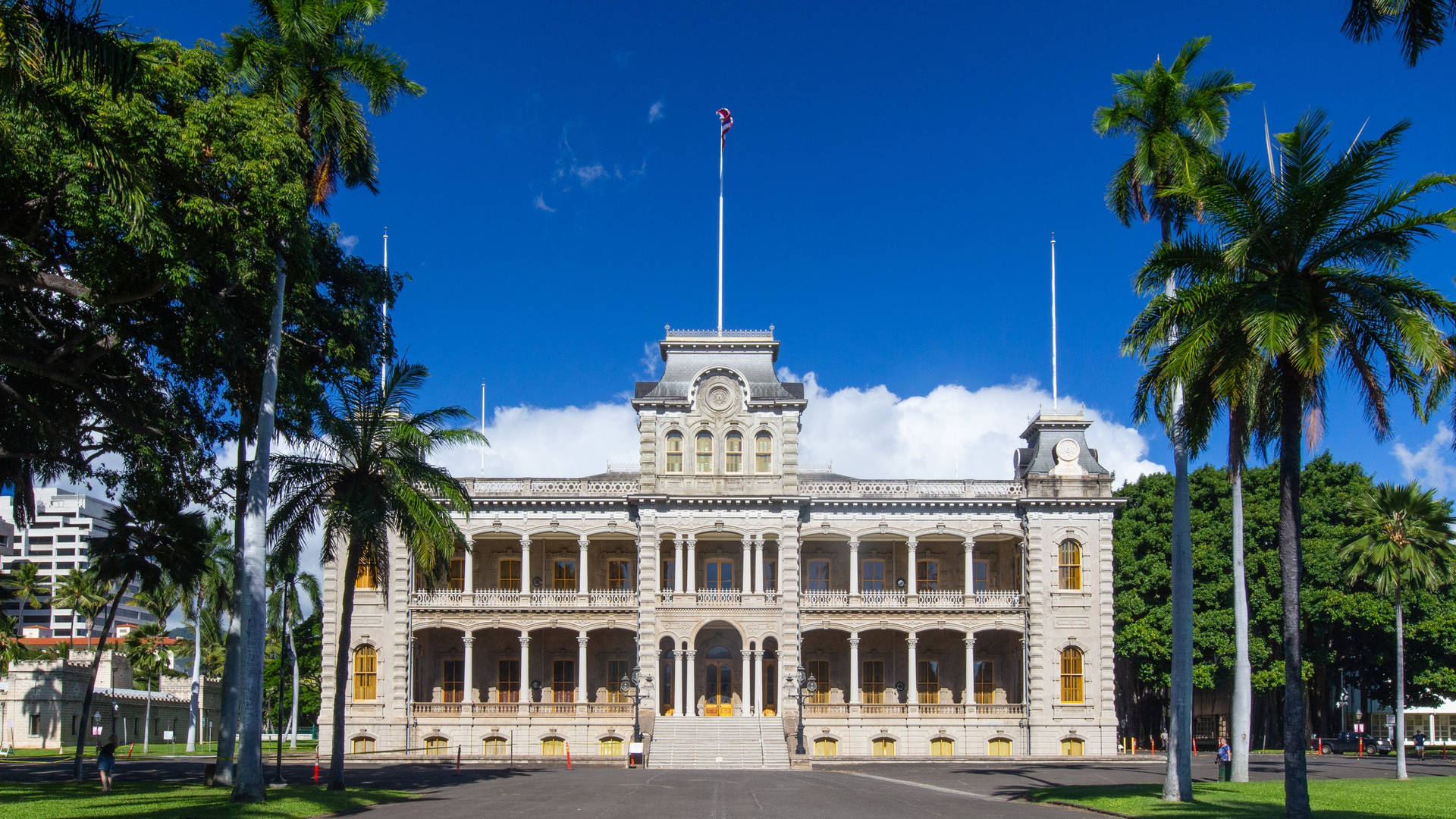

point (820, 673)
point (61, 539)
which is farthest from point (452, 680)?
point (61, 539)

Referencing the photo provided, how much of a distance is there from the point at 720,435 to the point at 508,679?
1430 centimetres

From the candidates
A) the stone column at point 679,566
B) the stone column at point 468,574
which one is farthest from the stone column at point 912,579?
the stone column at point 468,574

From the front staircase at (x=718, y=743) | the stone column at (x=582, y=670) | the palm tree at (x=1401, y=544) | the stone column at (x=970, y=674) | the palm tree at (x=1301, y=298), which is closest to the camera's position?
the palm tree at (x=1301, y=298)

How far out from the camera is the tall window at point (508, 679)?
56188 mm

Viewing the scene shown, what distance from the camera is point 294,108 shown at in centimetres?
2917

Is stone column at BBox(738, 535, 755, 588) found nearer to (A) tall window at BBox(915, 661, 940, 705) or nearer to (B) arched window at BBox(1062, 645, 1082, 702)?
(A) tall window at BBox(915, 661, 940, 705)

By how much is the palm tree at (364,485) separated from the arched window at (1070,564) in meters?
29.6

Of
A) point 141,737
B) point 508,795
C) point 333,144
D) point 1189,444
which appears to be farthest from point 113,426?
point 141,737

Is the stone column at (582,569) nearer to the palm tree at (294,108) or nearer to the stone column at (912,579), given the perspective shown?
the stone column at (912,579)

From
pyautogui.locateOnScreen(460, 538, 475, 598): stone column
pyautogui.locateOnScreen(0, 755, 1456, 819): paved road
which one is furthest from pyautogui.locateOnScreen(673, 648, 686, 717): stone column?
pyautogui.locateOnScreen(460, 538, 475, 598): stone column

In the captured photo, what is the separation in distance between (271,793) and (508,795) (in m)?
5.43

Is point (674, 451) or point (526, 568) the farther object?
point (674, 451)

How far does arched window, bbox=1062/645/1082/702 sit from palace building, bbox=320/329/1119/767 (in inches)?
2.7

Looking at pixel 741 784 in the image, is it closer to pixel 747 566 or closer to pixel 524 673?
pixel 747 566
